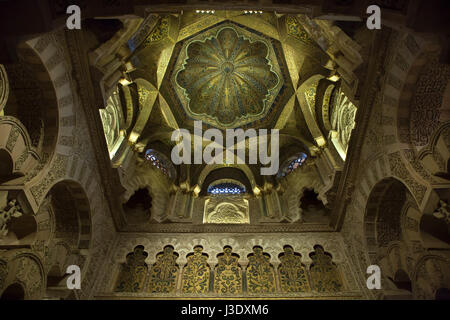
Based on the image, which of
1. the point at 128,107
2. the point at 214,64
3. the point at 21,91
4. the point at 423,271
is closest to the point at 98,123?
the point at 21,91

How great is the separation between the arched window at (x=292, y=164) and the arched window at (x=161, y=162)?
3.46m

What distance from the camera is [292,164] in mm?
9648

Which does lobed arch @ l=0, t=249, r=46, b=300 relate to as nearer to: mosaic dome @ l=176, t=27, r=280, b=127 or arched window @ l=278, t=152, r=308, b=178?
mosaic dome @ l=176, t=27, r=280, b=127

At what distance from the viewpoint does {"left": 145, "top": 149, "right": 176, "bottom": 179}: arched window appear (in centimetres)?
946

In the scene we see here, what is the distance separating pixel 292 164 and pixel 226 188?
90.5 inches

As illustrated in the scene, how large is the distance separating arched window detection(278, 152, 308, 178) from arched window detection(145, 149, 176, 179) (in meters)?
3.46

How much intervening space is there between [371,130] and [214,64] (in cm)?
607

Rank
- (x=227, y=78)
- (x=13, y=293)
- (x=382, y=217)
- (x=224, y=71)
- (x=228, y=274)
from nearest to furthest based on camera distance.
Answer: (x=13, y=293)
(x=382, y=217)
(x=228, y=274)
(x=224, y=71)
(x=227, y=78)

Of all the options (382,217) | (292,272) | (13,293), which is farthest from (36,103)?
(382,217)

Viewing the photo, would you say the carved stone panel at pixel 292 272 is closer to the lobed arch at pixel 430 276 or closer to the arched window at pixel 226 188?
the lobed arch at pixel 430 276

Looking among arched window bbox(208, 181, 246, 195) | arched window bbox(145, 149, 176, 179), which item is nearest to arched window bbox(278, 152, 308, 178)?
arched window bbox(208, 181, 246, 195)

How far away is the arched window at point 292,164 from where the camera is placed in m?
9.43

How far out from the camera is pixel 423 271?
554cm

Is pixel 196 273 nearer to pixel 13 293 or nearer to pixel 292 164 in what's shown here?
pixel 13 293
